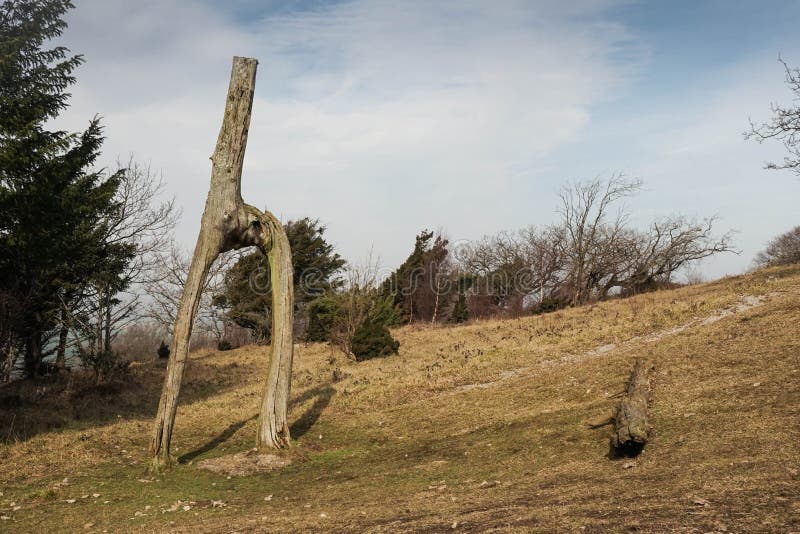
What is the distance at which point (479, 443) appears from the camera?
31.3 ft

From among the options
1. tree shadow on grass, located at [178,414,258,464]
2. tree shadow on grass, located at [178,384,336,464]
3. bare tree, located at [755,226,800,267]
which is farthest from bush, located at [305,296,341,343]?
bare tree, located at [755,226,800,267]

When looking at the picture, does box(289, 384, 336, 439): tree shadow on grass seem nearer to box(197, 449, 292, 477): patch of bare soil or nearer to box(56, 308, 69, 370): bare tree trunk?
box(197, 449, 292, 477): patch of bare soil

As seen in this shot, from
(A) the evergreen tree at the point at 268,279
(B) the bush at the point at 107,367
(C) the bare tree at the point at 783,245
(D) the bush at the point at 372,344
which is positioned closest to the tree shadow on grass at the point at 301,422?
(D) the bush at the point at 372,344

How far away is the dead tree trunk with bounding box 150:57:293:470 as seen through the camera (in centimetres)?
948

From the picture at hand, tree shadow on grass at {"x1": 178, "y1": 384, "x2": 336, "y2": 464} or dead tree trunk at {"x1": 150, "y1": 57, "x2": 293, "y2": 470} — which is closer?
dead tree trunk at {"x1": 150, "y1": 57, "x2": 293, "y2": 470}

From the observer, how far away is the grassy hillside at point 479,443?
5539 millimetres

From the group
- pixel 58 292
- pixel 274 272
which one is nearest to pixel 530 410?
pixel 274 272

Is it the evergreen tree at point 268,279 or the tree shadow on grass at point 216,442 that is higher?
the evergreen tree at point 268,279

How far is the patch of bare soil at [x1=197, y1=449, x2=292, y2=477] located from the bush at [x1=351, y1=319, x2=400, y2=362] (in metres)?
10.9

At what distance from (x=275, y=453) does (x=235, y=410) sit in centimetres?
469

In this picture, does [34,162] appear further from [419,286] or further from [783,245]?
[783,245]

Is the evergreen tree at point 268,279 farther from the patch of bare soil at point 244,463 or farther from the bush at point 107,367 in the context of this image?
the patch of bare soil at point 244,463

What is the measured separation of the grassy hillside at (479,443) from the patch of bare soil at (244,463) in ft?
0.90

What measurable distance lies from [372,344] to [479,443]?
39.0 ft
